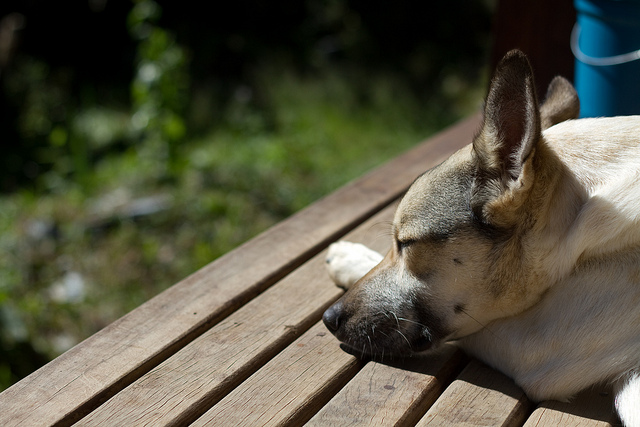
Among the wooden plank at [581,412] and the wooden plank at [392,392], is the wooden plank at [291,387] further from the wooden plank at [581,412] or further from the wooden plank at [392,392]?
the wooden plank at [581,412]

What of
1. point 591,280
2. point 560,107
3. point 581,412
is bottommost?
point 581,412

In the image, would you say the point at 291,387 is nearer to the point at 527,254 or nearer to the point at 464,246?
the point at 464,246

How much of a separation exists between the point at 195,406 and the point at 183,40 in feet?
21.3

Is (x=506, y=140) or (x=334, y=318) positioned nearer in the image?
(x=506, y=140)

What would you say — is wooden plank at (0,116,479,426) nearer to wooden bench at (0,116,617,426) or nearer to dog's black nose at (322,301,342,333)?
wooden bench at (0,116,617,426)

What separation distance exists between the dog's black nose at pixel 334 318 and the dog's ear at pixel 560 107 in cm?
95

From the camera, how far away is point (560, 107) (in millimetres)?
2361

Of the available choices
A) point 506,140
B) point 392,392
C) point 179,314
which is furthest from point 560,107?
point 179,314

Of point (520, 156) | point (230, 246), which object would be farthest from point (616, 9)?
point (230, 246)

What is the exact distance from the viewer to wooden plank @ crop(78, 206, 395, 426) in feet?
6.22

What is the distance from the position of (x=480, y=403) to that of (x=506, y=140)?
0.76m

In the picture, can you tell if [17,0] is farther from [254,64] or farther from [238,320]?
[238,320]

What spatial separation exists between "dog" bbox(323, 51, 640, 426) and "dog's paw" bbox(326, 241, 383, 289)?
35 centimetres

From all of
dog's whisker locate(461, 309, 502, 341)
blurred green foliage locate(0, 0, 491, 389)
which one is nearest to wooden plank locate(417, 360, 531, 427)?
dog's whisker locate(461, 309, 502, 341)
